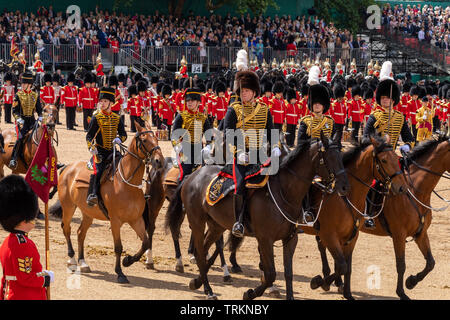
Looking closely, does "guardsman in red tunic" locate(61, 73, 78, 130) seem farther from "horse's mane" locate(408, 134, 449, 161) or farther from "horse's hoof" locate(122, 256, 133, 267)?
"horse's mane" locate(408, 134, 449, 161)

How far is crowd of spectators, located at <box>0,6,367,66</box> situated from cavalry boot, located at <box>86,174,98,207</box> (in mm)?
16430

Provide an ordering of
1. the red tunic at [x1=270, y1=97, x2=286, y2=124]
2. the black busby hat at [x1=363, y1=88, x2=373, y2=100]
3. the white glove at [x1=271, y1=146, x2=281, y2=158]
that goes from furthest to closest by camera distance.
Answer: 1. the black busby hat at [x1=363, y1=88, x2=373, y2=100]
2. the red tunic at [x1=270, y1=97, x2=286, y2=124]
3. the white glove at [x1=271, y1=146, x2=281, y2=158]

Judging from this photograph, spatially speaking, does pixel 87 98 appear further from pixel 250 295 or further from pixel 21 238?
pixel 21 238

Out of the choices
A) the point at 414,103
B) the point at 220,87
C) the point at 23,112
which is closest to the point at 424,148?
the point at 23,112

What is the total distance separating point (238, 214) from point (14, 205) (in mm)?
3092

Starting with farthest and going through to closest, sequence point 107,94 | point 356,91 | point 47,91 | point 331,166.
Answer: point 356,91 < point 47,91 < point 107,94 < point 331,166

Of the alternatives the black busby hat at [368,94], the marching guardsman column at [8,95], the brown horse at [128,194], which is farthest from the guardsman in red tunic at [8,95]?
the brown horse at [128,194]

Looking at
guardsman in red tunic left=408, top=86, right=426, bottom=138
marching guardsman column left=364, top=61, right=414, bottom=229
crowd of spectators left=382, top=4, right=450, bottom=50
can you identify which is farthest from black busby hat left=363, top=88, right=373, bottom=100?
crowd of spectators left=382, top=4, right=450, bottom=50

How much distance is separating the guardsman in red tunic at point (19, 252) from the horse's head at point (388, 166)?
13.3ft

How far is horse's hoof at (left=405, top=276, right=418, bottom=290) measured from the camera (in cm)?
913

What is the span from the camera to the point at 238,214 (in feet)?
27.0

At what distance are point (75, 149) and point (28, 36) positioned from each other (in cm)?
918

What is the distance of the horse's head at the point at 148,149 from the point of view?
934 cm
